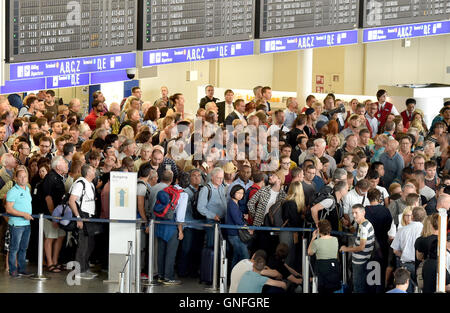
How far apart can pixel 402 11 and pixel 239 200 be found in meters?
4.62

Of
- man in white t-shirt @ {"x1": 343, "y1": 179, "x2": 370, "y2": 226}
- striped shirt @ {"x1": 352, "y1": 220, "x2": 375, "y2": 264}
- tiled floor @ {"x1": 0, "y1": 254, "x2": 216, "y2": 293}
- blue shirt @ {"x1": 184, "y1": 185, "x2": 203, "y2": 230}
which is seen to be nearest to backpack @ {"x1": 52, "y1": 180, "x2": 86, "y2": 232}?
tiled floor @ {"x1": 0, "y1": 254, "x2": 216, "y2": 293}

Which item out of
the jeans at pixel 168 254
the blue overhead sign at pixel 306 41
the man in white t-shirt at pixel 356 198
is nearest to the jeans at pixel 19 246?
the jeans at pixel 168 254

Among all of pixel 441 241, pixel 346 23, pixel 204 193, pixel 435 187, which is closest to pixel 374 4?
pixel 346 23

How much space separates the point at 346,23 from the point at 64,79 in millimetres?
4534

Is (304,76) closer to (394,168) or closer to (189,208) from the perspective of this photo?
(394,168)

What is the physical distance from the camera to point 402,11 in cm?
1420

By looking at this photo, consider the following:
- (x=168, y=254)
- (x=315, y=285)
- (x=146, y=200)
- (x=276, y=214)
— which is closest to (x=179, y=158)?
(x=146, y=200)

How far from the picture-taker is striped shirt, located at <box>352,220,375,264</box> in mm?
10047

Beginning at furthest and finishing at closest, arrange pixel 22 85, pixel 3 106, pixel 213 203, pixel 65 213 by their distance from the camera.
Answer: pixel 3 106 < pixel 65 213 < pixel 213 203 < pixel 22 85

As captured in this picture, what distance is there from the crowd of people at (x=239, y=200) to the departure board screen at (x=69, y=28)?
1.29 meters

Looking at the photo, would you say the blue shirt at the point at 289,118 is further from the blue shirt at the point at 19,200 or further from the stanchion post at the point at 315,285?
the stanchion post at the point at 315,285

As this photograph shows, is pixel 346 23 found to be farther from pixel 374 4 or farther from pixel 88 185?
pixel 88 185

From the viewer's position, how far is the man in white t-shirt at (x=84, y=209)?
1116 centimetres

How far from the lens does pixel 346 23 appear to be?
1371 centimetres
